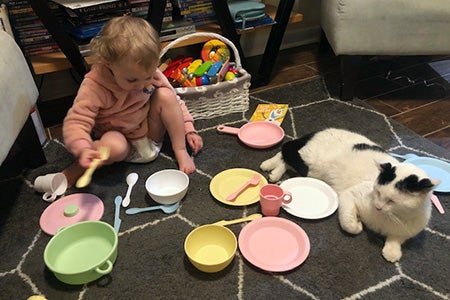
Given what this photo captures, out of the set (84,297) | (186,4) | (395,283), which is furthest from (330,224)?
(186,4)

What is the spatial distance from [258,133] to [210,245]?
0.58 metres

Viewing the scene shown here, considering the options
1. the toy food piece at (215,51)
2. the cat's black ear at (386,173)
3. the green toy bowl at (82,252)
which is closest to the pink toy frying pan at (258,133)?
the toy food piece at (215,51)

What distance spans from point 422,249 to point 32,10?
148 cm

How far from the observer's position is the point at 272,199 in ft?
3.60

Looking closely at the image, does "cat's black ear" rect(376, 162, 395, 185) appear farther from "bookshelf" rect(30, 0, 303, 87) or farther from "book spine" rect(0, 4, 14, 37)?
"book spine" rect(0, 4, 14, 37)

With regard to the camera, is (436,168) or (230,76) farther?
(230,76)

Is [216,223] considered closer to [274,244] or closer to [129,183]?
[274,244]

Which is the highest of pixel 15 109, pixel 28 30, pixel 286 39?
pixel 28 30

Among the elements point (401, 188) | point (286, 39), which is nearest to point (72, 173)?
point (401, 188)

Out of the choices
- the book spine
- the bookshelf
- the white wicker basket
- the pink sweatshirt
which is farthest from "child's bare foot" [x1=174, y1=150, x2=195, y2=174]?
the book spine

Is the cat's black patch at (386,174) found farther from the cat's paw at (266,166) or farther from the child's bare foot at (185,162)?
the child's bare foot at (185,162)

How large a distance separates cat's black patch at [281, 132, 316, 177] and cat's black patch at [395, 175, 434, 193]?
348 millimetres

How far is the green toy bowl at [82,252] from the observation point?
0.93m

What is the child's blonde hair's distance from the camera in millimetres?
1069
